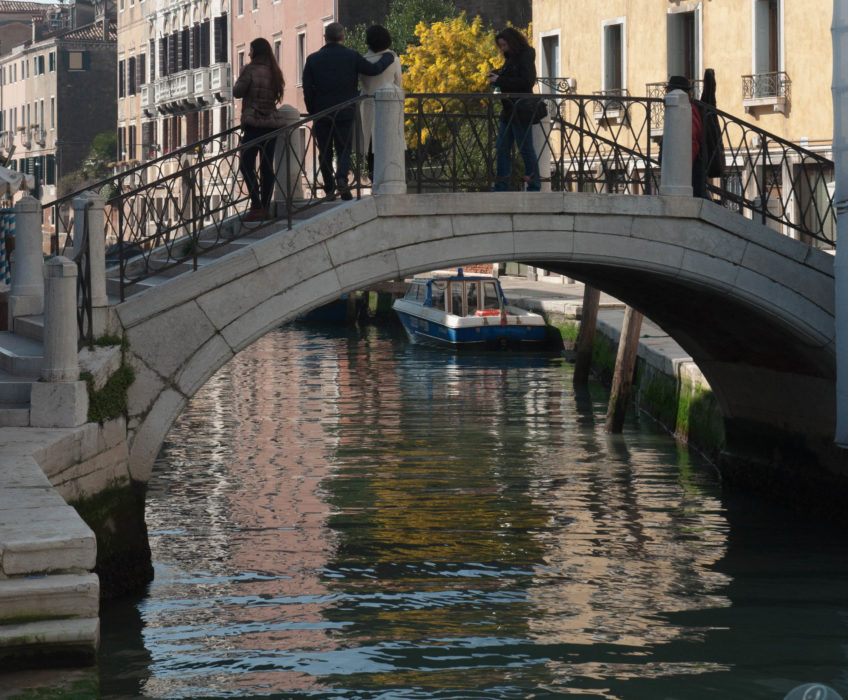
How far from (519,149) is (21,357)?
3.29 m

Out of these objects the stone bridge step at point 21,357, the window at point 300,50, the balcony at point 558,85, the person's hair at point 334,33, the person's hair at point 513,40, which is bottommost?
the stone bridge step at point 21,357

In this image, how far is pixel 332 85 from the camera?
1009 centimetres

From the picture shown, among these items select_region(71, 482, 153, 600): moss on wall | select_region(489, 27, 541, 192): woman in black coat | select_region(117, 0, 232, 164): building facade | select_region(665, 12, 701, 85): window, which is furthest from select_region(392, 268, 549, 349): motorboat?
select_region(117, 0, 232, 164): building facade

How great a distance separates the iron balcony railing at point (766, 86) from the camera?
20859 millimetres

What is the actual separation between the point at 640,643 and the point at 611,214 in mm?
2781

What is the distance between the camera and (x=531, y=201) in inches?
377

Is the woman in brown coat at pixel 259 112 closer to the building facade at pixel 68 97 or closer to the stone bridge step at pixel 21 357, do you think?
the stone bridge step at pixel 21 357

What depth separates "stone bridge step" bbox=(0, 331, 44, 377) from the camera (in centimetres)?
866

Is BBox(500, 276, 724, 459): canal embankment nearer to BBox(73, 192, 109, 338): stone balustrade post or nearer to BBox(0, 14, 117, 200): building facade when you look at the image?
BBox(73, 192, 109, 338): stone balustrade post

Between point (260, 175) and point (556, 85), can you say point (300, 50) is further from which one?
point (260, 175)

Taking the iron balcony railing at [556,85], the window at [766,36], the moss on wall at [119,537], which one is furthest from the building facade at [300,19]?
the moss on wall at [119,537]

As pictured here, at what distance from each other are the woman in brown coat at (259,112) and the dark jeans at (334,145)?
36cm

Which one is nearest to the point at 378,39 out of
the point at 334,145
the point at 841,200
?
the point at 334,145

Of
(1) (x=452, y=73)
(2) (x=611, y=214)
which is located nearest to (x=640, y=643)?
(2) (x=611, y=214)
